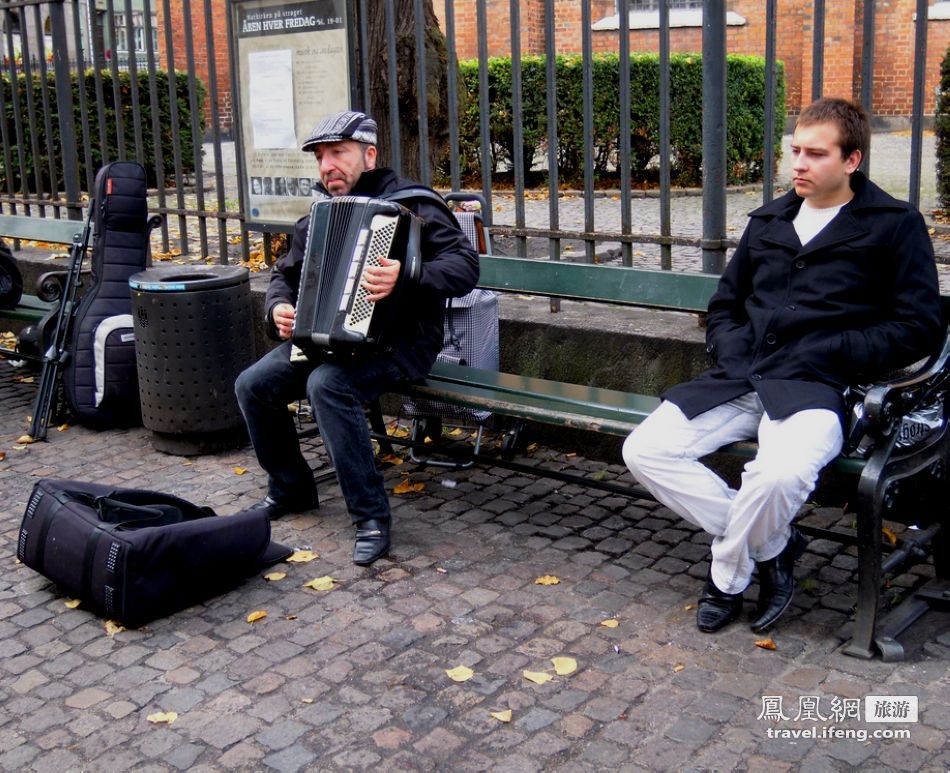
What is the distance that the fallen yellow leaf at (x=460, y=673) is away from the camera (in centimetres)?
339

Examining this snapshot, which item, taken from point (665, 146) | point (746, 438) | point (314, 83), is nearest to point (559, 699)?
point (746, 438)

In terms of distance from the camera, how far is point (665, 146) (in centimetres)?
508

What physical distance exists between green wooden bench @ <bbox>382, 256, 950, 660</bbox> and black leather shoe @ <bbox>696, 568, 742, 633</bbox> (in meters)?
0.36

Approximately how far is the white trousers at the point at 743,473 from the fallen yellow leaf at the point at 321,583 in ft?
3.71

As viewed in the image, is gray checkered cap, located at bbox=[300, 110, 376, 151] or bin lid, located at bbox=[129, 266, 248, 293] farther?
bin lid, located at bbox=[129, 266, 248, 293]

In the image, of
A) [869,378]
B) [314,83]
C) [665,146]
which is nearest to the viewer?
[869,378]

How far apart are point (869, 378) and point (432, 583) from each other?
1.60 meters

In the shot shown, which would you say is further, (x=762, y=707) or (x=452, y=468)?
(x=452, y=468)

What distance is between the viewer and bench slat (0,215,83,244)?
722 cm

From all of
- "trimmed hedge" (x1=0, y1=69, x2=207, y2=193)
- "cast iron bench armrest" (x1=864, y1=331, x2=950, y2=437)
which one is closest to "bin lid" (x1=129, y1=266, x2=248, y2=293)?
"cast iron bench armrest" (x1=864, y1=331, x2=950, y2=437)

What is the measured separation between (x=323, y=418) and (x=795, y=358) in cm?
171

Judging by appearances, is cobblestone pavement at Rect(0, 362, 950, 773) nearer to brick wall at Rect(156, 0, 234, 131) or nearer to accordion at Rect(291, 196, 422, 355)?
accordion at Rect(291, 196, 422, 355)

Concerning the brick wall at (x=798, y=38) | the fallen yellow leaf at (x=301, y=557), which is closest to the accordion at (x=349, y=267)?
the fallen yellow leaf at (x=301, y=557)

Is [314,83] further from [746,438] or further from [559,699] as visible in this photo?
[559,699]
